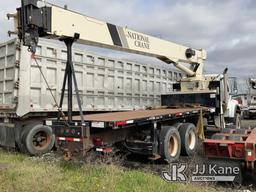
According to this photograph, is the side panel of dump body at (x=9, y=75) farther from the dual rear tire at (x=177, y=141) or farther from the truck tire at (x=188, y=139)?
the truck tire at (x=188, y=139)

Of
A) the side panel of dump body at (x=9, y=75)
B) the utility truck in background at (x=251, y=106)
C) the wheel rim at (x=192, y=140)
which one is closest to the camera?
the side panel of dump body at (x=9, y=75)

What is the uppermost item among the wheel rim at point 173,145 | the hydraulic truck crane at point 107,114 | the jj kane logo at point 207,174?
the hydraulic truck crane at point 107,114

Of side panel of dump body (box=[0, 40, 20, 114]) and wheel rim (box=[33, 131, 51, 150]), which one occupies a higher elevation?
side panel of dump body (box=[0, 40, 20, 114])

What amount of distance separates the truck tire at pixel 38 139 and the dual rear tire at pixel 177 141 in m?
3.23

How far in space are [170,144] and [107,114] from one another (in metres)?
1.77

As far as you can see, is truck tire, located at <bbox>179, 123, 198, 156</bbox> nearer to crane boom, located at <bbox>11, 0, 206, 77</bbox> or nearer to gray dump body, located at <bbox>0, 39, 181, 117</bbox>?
crane boom, located at <bbox>11, 0, 206, 77</bbox>

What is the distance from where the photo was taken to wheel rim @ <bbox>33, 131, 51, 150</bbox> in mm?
10200

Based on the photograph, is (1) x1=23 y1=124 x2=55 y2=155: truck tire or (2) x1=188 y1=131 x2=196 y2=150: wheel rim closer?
(1) x1=23 y1=124 x2=55 y2=155: truck tire

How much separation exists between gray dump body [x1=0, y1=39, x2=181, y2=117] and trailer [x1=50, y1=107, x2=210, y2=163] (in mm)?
1872

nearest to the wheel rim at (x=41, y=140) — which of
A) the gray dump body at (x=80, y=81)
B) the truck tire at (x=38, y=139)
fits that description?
the truck tire at (x=38, y=139)

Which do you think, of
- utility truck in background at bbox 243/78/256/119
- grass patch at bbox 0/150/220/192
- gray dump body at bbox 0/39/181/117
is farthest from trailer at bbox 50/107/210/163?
utility truck in background at bbox 243/78/256/119

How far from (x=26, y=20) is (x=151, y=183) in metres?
3.81

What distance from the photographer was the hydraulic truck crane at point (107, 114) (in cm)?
738

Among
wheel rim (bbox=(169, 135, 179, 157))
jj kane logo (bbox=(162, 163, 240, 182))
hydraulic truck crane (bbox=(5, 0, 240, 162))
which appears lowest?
Result: jj kane logo (bbox=(162, 163, 240, 182))
